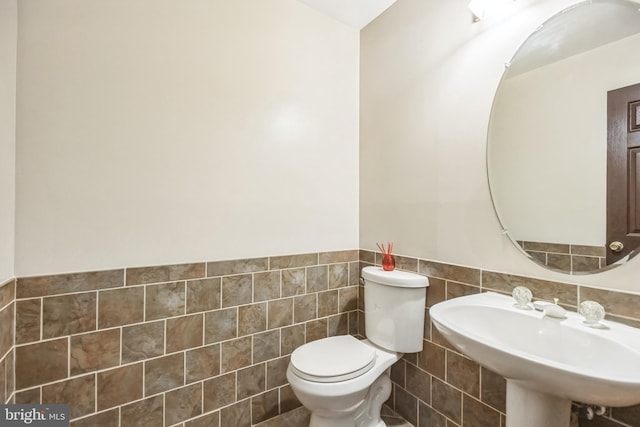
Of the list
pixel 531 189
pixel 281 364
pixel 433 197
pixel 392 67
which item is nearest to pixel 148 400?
pixel 281 364

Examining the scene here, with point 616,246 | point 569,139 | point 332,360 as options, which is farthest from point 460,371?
point 569,139

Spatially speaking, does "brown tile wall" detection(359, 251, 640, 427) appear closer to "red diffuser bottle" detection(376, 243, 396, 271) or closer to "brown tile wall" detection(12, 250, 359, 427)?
"red diffuser bottle" detection(376, 243, 396, 271)

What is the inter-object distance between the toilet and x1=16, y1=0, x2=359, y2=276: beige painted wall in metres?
0.50

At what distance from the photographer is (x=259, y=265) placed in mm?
1570

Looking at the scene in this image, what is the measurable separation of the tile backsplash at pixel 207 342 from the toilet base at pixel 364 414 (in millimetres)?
185

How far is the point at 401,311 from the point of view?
1.49 m

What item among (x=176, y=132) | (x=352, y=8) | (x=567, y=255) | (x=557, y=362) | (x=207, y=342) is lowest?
(x=207, y=342)

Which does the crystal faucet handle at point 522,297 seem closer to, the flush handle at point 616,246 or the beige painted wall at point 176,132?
the flush handle at point 616,246

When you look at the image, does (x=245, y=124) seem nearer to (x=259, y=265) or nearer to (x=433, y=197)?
(x=259, y=265)

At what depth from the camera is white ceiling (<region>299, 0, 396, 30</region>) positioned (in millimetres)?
1717

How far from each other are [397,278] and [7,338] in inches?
61.7

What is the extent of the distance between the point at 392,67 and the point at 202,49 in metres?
1.08

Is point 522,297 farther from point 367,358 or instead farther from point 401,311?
point 367,358

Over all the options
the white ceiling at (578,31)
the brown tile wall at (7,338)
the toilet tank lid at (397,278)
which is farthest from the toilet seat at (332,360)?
the white ceiling at (578,31)
